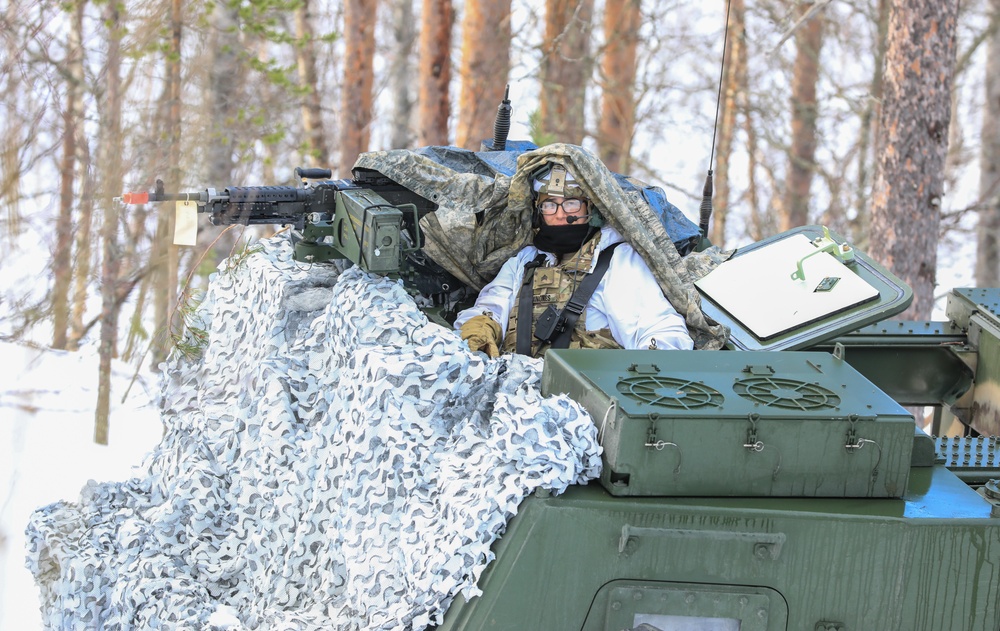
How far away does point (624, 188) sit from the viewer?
15.4 feet

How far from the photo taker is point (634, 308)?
14.3 feet

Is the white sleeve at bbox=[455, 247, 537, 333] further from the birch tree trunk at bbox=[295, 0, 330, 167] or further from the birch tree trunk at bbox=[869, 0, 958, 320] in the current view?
the birch tree trunk at bbox=[295, 0, 330, 167]

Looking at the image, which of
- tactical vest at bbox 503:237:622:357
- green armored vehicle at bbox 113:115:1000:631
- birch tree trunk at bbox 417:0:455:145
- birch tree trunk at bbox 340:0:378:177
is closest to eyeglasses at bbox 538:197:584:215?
tactical vest at bbox 503:237:622:357

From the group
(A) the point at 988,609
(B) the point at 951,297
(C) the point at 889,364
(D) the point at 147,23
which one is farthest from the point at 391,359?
(B) the point at 951,297

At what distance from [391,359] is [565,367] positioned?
513 millimetres

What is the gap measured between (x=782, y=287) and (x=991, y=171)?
8.20m

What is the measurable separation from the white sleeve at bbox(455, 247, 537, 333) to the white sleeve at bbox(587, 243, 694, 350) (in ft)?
Result: 1.07

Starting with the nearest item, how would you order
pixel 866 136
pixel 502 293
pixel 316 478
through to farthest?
pixel 316 478 < pixel 502 293 < pixel 866 136

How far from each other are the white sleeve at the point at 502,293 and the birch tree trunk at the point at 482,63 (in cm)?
427

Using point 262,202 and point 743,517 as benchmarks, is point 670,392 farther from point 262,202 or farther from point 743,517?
point 262,202

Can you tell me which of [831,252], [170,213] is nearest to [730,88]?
[831,252]

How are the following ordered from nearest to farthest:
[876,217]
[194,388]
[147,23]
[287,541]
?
[147,23]
[287,541]
[194,388]
[876,217]

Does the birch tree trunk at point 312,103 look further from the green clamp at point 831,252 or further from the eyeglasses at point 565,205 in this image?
the green clamp at point 831,252

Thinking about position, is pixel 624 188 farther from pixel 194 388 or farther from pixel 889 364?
pixel 194 388
